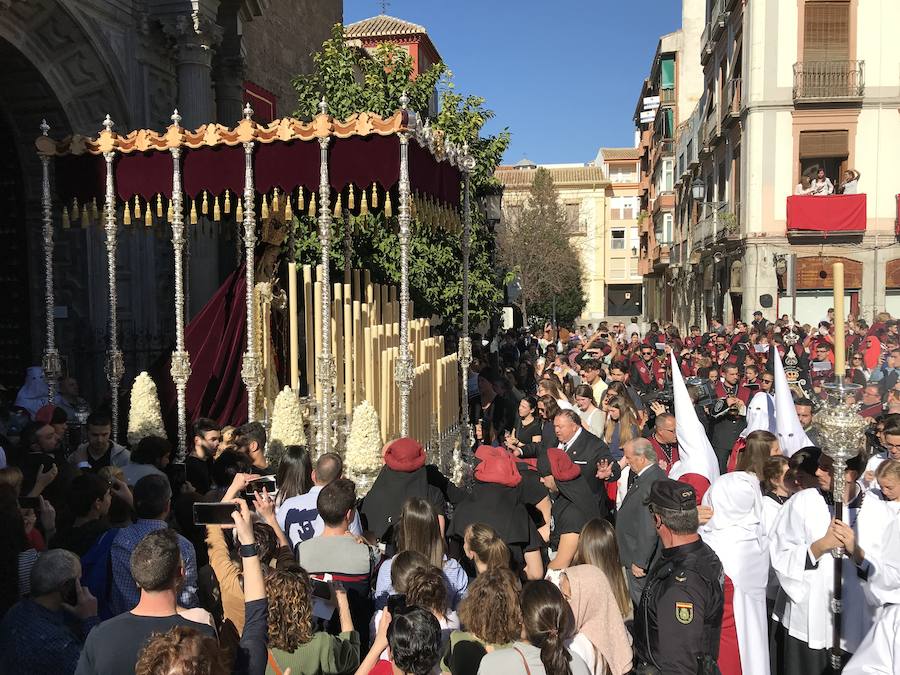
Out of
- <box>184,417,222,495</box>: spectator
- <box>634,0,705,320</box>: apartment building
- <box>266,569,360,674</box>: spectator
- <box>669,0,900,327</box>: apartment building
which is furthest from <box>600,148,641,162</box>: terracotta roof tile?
<box>266,569,360,674</box>: spectator

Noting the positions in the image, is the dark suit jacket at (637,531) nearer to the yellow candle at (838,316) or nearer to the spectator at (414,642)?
the yellow candle at (838,316)

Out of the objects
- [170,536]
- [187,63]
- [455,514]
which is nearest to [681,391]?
[455,514]

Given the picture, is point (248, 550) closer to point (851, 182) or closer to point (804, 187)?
point (804, 187)

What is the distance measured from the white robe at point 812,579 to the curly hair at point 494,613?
2039 millimetres

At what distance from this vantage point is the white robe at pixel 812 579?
4.23 meters

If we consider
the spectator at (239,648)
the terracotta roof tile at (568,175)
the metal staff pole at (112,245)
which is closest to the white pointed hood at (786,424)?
the spectator at (239,648)

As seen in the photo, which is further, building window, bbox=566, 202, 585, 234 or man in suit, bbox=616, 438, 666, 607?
building window, bbox=566, 202, 585, 234

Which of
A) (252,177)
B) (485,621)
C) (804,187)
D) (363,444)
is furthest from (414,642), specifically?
(804,187)

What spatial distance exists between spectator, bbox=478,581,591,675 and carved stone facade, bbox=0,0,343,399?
8.46 metres

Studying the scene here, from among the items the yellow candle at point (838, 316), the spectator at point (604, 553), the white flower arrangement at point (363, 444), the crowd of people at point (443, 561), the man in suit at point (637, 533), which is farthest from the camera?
the white flower arrangement at point (363, 444)

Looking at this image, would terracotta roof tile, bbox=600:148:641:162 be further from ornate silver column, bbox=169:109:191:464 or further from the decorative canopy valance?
ornate silver column, bbox=169:109:191:464

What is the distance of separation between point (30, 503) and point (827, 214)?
21379mm

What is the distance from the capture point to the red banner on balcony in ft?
67.5

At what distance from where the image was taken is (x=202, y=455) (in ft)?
20.4
